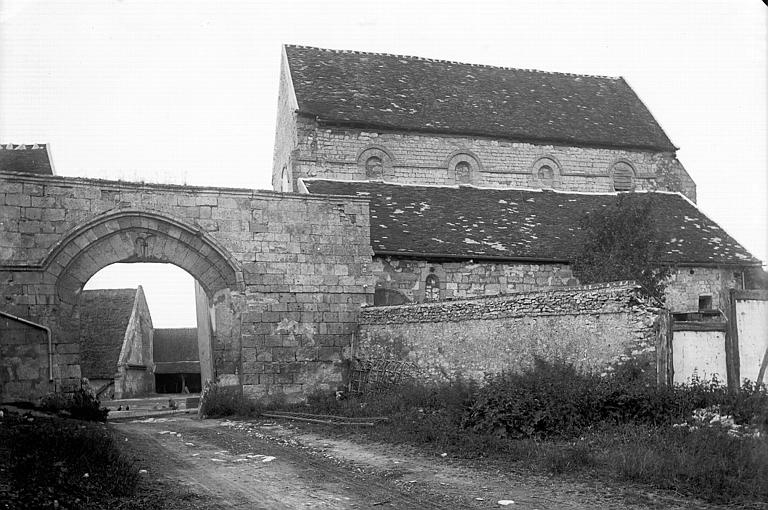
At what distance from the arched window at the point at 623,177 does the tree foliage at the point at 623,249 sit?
670 centimetres

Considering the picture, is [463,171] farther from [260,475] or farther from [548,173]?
[260,475]

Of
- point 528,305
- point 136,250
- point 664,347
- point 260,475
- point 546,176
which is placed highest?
point 546,176

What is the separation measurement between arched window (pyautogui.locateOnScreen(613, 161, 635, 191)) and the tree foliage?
6.70 metres

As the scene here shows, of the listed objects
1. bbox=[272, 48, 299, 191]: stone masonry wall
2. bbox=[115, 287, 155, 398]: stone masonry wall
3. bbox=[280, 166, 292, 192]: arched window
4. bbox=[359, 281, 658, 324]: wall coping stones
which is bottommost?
bbox=[115, 287, 155, 398]: stone masonry wall

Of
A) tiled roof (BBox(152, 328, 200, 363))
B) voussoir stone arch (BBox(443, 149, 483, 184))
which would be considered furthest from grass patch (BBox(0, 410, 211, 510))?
tiled roof (BBox(152, 328, 200, 363))

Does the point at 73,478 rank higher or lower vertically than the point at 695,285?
lower

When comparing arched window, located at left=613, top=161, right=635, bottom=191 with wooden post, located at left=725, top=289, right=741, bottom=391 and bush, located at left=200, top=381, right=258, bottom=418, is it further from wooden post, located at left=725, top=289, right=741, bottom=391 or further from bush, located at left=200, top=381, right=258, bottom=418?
bush, located at left=200, top=381, right=258, bottom=418

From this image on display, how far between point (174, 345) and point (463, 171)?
24076 millimetres

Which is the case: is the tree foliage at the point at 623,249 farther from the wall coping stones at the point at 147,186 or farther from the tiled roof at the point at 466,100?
the tiled roof at the point at 466,100

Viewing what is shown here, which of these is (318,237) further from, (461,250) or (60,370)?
(60,370)

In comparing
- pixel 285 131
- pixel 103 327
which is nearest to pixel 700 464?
pixel 285 131

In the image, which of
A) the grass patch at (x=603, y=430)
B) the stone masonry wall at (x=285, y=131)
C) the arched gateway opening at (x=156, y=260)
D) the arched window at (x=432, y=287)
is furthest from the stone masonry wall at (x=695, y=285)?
Answer: the arched gateway opening at (x=156, y=260)

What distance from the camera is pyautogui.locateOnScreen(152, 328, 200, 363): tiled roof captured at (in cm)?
4284

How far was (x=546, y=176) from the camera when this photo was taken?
1035 inches
